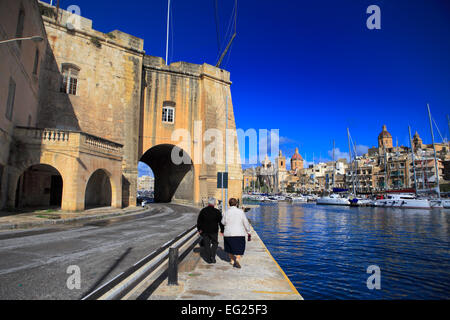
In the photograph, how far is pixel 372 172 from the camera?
92.4 meters

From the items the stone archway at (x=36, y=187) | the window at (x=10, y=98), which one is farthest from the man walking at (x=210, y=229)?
the stone archway at (x=36, y=187)

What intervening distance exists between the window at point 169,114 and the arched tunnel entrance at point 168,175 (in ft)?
8.82

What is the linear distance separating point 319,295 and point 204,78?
993 inches

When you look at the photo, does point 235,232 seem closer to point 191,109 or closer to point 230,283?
point 230,283

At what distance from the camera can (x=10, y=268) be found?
5664mm

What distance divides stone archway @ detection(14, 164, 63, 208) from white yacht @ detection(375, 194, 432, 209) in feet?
186

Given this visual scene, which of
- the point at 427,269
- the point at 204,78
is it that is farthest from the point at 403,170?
the point at 427,269

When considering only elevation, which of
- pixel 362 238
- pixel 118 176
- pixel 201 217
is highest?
pixel 118 176

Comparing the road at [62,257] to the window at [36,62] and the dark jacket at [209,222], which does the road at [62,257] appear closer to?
the dark jacket at [209,222]

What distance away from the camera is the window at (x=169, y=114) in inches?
1070

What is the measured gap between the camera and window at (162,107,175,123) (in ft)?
89.2

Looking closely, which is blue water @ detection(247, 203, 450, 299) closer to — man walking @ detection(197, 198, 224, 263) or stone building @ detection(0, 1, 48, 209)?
man walking @ detection(197, 198, 224, 263)

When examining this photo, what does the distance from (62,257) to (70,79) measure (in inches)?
765
